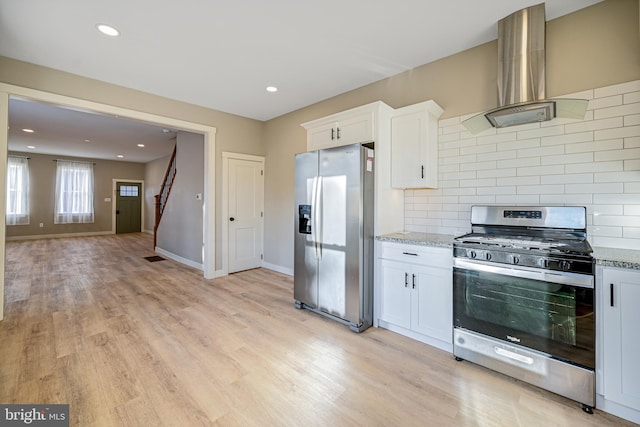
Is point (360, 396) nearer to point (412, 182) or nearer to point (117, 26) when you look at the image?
point (412, 182)

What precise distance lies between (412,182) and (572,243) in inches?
51.8

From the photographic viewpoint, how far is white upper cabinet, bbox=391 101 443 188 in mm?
2658

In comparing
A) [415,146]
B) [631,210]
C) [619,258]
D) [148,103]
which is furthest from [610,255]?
[148,103]

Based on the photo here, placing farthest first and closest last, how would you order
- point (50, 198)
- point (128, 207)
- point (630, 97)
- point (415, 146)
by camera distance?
point (128, 207) → point (50, 198) → point (415, 146) → point (630, 97)

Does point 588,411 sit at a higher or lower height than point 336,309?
lower

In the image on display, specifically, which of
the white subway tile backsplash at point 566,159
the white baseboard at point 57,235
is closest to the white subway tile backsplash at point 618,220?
the white subway tile backsplash at point 566,159

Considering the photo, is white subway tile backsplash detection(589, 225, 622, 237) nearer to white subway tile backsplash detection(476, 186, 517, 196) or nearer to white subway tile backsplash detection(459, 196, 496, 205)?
white subway tile backsplash detection(476, 186, 517, 196)

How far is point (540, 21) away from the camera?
2.09 m

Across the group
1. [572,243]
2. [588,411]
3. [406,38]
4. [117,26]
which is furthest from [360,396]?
[117,26]

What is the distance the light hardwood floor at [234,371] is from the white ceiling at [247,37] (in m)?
2.80

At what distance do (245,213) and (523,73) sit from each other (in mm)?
4217

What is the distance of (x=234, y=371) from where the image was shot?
201cm

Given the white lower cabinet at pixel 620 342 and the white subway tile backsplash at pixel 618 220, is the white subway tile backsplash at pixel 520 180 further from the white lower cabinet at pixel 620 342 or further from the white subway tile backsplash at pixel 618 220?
the white lower cabinet at pixel 620 342

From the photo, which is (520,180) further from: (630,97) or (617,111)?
(630,97)
